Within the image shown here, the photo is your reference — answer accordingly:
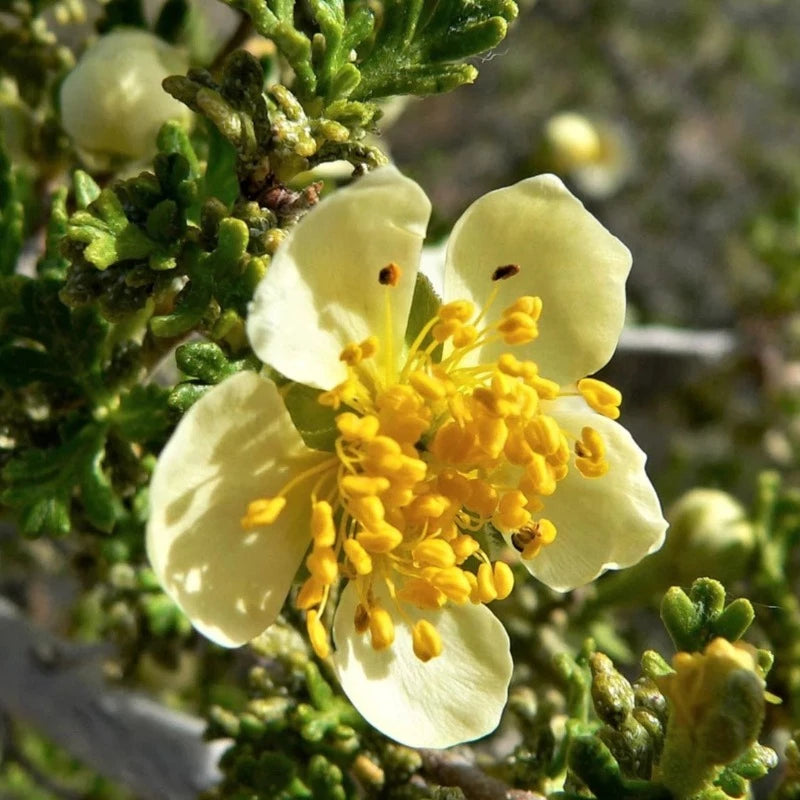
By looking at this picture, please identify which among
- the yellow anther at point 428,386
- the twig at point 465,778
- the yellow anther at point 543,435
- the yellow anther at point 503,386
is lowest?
the twig at point 465,778

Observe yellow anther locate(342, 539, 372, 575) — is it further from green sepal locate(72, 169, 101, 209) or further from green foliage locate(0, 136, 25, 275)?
green foliage locate(0, 136, 25, 275)

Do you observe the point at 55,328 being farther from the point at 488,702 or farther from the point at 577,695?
the point at 577,695

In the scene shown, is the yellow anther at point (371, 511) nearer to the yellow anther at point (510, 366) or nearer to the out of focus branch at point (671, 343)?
the yellow anther at point (510, 366)

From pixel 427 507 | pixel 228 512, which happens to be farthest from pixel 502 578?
pixel 228 512

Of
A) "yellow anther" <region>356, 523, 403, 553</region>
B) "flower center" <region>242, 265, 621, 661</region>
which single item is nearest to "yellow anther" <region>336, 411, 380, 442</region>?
"flower center" <region>242, 265, 621, 661</region>

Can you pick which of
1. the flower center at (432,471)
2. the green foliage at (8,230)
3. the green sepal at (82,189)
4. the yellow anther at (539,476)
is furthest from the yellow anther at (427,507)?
the green foliage at (8,230)

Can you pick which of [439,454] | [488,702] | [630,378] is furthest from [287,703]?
[630,378]

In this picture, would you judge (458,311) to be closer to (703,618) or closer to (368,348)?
(368,348)
